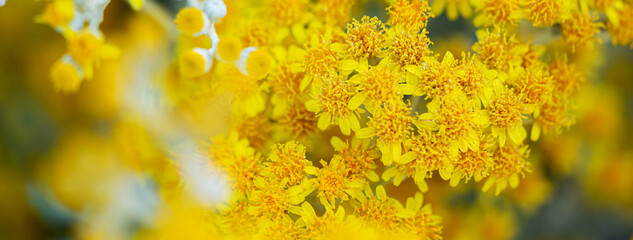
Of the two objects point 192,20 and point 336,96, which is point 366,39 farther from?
point 192,20

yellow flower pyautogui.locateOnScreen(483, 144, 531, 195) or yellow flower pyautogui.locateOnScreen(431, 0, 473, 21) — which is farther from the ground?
yellow flower pyautogui.locateOnScreen(431, 0, 473, 21)

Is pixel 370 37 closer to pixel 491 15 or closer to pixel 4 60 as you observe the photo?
pixel 491 15

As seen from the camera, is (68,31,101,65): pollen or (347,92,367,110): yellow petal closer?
(347,92,367,110): yellow petal

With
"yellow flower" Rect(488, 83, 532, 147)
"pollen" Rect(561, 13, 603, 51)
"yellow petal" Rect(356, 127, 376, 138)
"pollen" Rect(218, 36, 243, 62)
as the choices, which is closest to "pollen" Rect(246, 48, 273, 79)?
"pollen" Rect(218, 36, 243, 62)

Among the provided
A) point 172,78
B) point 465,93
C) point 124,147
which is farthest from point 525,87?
point 124,147

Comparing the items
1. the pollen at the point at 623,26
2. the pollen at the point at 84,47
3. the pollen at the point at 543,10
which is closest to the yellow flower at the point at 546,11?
the pollen at the point at 543,10

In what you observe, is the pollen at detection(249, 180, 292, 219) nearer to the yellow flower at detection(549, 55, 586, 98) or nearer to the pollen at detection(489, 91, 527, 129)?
the pollen at detection(489, 91, 527, 129)
